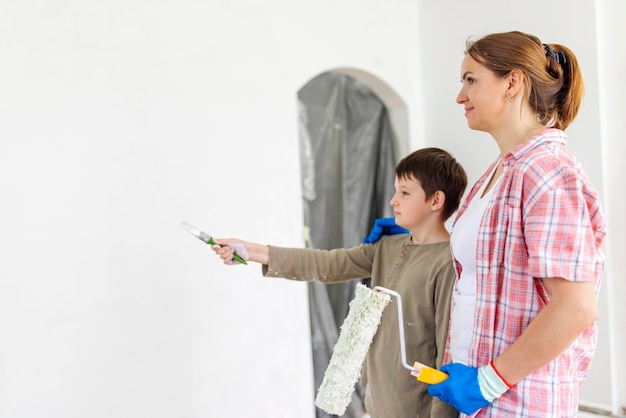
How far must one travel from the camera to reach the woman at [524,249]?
0.96m

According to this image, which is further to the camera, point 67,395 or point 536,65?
point 67,395

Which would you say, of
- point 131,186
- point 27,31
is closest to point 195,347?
point 131,186

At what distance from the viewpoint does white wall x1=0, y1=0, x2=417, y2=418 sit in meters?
1.63

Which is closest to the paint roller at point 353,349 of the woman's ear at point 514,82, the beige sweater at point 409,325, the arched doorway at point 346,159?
the beige sweater at point 409,325

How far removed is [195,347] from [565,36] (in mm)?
2004

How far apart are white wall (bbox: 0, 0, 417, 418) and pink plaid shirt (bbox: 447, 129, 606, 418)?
3.73 ft

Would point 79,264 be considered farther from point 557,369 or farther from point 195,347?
point 557,369

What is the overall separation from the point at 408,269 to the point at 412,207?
0.55 ft

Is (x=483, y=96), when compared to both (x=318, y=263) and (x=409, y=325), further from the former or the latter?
(x=318, y=263)

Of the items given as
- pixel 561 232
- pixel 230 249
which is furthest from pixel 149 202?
pixel 561 232

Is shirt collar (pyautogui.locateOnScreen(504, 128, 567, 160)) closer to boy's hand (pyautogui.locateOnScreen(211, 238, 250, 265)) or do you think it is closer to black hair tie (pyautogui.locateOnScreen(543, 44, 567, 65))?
black hair tie (pyautogui.locateOnScreen(543, 44, 567, 65))

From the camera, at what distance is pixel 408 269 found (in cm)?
154

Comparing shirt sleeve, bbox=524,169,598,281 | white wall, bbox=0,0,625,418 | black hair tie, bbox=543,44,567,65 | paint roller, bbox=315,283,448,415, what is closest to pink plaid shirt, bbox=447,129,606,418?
shirt sleeve, bbox=524,169,598,281

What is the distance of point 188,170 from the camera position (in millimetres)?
2020
